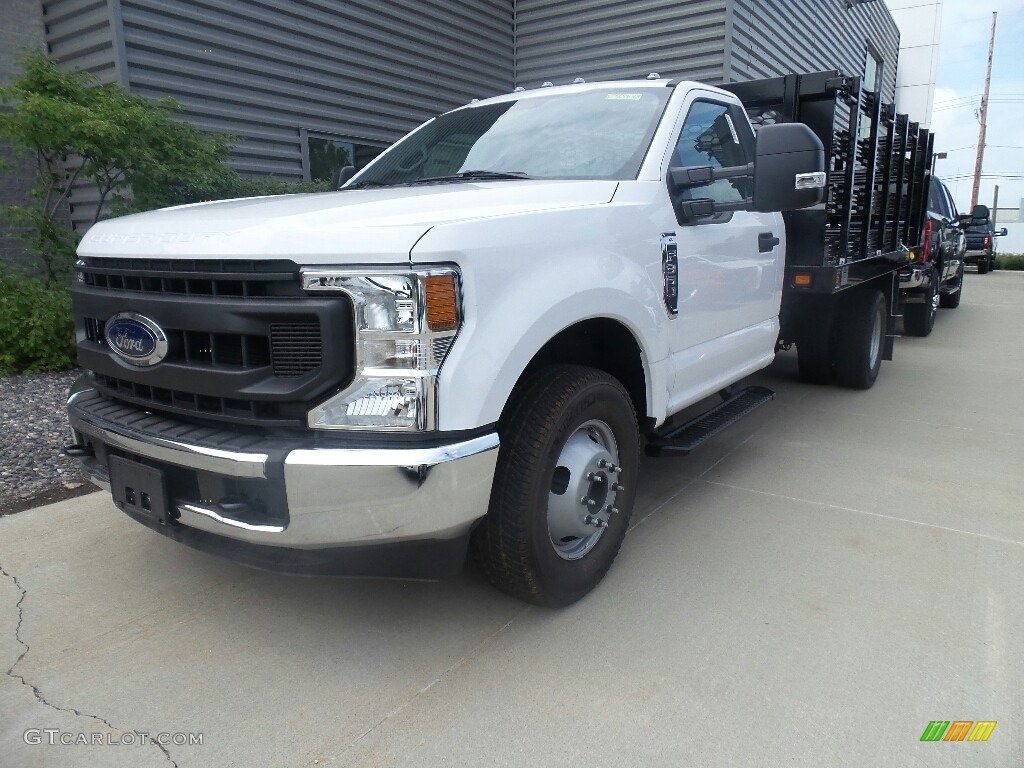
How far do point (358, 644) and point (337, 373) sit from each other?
1.09 m

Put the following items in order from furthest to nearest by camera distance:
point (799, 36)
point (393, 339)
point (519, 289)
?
point (799, 36)
point (519, 289)
point (393, 339)

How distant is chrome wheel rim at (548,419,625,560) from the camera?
2.64 metres

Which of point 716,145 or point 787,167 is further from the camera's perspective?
point 716,145

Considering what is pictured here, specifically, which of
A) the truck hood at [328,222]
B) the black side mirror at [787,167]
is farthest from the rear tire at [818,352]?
the truck hood at [328,222]

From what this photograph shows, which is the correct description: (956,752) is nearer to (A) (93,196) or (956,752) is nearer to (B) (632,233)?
(B) (632,233)

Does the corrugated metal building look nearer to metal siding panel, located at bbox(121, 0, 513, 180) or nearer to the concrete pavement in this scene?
metal siding panel, located at bbox(121, 0, 513, 180)

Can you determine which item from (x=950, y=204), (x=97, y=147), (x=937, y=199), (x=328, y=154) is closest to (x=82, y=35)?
(x=97, y=147)

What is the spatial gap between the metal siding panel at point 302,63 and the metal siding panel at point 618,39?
0.61 meters

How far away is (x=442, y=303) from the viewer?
6.58 feet

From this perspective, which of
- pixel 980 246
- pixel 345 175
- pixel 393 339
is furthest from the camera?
pixel 980 246

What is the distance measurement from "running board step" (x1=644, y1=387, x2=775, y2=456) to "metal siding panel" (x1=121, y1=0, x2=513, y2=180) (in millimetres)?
5824

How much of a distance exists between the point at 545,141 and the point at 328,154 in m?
5.98

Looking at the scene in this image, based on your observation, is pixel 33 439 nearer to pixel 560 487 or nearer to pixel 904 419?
pixel 560 487

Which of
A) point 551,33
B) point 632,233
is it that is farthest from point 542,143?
point 551,33
